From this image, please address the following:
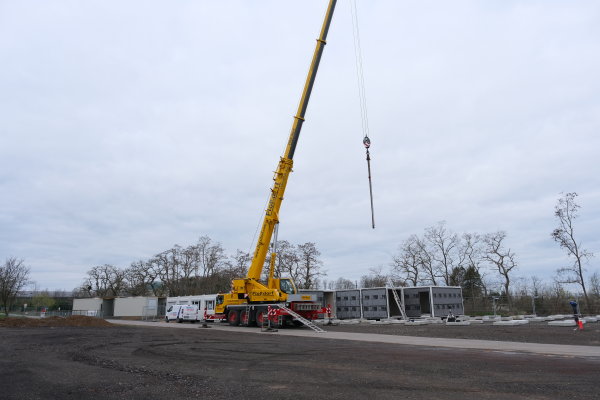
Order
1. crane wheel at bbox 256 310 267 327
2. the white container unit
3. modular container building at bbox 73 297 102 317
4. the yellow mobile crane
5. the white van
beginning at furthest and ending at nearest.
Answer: modular container building at bbox 73 297 102 317 < the white van < the white container unit < the yellow mobile crane < crane wheel at bbox 256 310 267 327

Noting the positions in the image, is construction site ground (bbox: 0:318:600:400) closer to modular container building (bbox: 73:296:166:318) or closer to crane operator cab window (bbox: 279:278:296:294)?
crane operator cab window (bbox: 279:278:296:294)

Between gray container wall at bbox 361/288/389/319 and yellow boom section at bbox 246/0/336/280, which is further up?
yellow boom section at bbox 246/0/336/280

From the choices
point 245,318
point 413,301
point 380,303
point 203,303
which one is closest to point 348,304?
point 380,303

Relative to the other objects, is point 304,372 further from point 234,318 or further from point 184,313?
point 184,313

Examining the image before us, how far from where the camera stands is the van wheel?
2791 centimetres

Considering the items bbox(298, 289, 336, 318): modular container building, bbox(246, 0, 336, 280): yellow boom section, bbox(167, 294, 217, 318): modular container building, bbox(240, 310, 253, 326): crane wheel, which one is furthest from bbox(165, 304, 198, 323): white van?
bbox(246, 0, 336, 280): yellow boom section

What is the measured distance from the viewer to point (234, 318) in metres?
28.1

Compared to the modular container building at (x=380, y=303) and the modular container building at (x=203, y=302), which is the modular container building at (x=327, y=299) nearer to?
the modular container building at (x=380, y=303)

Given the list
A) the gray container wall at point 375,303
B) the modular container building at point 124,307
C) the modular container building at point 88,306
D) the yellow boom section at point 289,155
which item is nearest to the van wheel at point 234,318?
the yellow boom section at point 289,155

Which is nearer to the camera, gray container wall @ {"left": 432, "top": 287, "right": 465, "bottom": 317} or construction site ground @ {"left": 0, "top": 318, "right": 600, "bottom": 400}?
construction site ground @ {"left": 0, "top": 318, "right": 600, "bottom": 400}

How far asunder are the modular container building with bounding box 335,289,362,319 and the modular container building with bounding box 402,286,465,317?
15.1 ft

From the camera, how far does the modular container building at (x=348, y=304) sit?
130 ft

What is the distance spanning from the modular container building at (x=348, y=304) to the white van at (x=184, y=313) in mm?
13984

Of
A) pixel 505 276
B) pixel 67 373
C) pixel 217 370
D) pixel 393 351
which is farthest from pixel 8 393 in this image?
pixel 505 276
